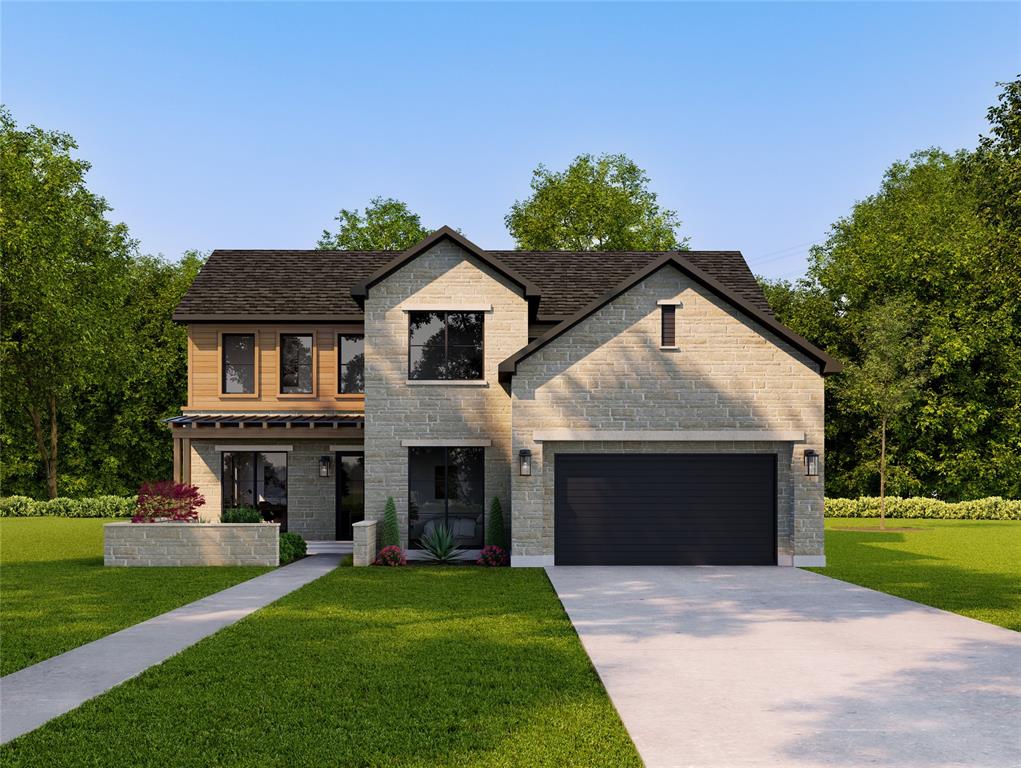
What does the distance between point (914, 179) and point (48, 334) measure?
50.0m

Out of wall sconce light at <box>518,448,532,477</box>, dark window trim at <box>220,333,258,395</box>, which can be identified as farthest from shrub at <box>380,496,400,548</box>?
dark window trim at <box>220,333,258,395</box>

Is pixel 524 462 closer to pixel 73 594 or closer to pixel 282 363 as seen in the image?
pixel 73 594

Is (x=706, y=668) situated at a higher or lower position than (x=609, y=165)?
lower

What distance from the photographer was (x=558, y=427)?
19875mm

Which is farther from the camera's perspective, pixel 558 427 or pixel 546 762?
pixel 558 427

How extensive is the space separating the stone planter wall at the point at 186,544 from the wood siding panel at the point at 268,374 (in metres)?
6.08

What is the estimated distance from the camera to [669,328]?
20078 mm


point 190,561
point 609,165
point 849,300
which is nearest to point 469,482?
point 190,561

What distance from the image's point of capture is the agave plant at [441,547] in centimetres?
2083

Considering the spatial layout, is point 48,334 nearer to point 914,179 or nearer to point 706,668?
point 706,668

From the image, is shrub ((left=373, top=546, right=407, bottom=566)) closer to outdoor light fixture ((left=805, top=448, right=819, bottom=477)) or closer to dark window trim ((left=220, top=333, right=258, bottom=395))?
dark window trim ((left=220, top=333, right=258, bottom=395))

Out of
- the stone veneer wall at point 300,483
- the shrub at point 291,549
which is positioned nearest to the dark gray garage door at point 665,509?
the shrub at point 291,549

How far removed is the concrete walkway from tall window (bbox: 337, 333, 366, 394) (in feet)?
35.1

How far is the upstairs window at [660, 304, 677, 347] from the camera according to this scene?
2003 centimetres
